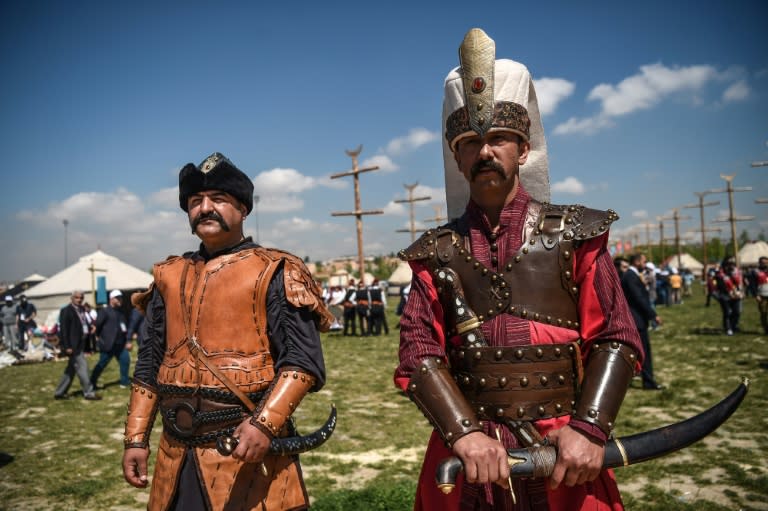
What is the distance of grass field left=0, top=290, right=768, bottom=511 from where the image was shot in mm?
4500

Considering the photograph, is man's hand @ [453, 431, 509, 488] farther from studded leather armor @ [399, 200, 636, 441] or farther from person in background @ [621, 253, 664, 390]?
person in background @ [621, 253, 664, 390]

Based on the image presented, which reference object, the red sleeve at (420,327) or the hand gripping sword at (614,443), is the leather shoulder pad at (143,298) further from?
the hand gripping sword at (614,443)

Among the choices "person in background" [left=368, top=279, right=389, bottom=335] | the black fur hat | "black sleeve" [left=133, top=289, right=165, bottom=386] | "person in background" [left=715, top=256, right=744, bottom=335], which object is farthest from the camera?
"person in background" [left=368, top=279, right=389, bottom=335]

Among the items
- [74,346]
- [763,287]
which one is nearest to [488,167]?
[74,346]

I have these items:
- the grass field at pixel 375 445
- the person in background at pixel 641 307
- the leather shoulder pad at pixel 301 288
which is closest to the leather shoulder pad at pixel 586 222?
the leather shoulder pad at pixel 301 288

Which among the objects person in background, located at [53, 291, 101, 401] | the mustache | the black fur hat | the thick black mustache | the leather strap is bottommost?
person in background, located at [53, 291, 101, 401]

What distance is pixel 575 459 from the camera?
1.56 metres

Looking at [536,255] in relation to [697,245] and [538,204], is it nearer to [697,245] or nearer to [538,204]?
[538,204]

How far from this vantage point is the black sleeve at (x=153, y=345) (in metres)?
2.75

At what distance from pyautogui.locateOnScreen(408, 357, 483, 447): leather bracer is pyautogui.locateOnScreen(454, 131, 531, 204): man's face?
2.13 feet

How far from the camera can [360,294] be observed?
17719 mm

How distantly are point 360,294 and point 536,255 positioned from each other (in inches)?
628

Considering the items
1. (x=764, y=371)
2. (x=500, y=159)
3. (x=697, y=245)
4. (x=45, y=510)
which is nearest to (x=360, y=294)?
(x=764, y=371)

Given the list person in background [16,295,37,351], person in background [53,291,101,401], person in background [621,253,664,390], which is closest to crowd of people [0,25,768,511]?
person in background [621,253,664,390]
